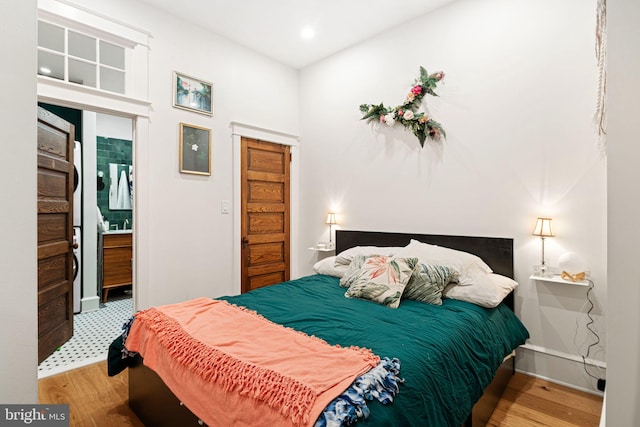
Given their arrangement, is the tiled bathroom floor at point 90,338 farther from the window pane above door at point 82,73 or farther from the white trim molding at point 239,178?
the window pane above door at point 82,73

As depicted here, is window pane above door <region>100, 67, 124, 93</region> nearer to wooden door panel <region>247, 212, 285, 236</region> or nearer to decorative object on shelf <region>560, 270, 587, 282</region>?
wooden door panel <region>247, 212, 285, 236</region>

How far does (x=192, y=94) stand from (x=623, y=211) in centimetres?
325

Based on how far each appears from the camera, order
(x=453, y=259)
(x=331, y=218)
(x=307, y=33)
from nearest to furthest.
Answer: (x=453, y=259)
(x=307, y=33)
(x=331, y=218)

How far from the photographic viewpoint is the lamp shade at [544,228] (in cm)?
235

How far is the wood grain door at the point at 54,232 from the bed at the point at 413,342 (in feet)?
3.90

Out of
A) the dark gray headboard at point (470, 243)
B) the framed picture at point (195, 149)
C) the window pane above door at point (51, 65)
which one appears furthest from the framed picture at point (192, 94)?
the dark gray headboard at point (470, 243)

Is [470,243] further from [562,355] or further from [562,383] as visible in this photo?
[562,383]

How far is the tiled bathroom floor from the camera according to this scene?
2.58m

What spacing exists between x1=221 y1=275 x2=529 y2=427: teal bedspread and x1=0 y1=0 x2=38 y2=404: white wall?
974 mm

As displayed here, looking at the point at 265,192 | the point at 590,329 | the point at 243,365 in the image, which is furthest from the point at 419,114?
the point at 243,365

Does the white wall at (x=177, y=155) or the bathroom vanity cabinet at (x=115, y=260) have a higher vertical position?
the white wall at (x=177, y=155)

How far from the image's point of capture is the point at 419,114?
3.06 metres

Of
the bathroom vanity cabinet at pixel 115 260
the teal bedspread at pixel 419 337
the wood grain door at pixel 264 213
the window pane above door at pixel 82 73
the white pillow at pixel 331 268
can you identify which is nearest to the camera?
the teal bedspread at pixel 419 337

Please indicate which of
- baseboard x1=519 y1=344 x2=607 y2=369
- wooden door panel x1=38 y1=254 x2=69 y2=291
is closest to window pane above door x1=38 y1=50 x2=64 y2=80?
wooden door panel x1=38 y1=254 x2=69 y2=291
